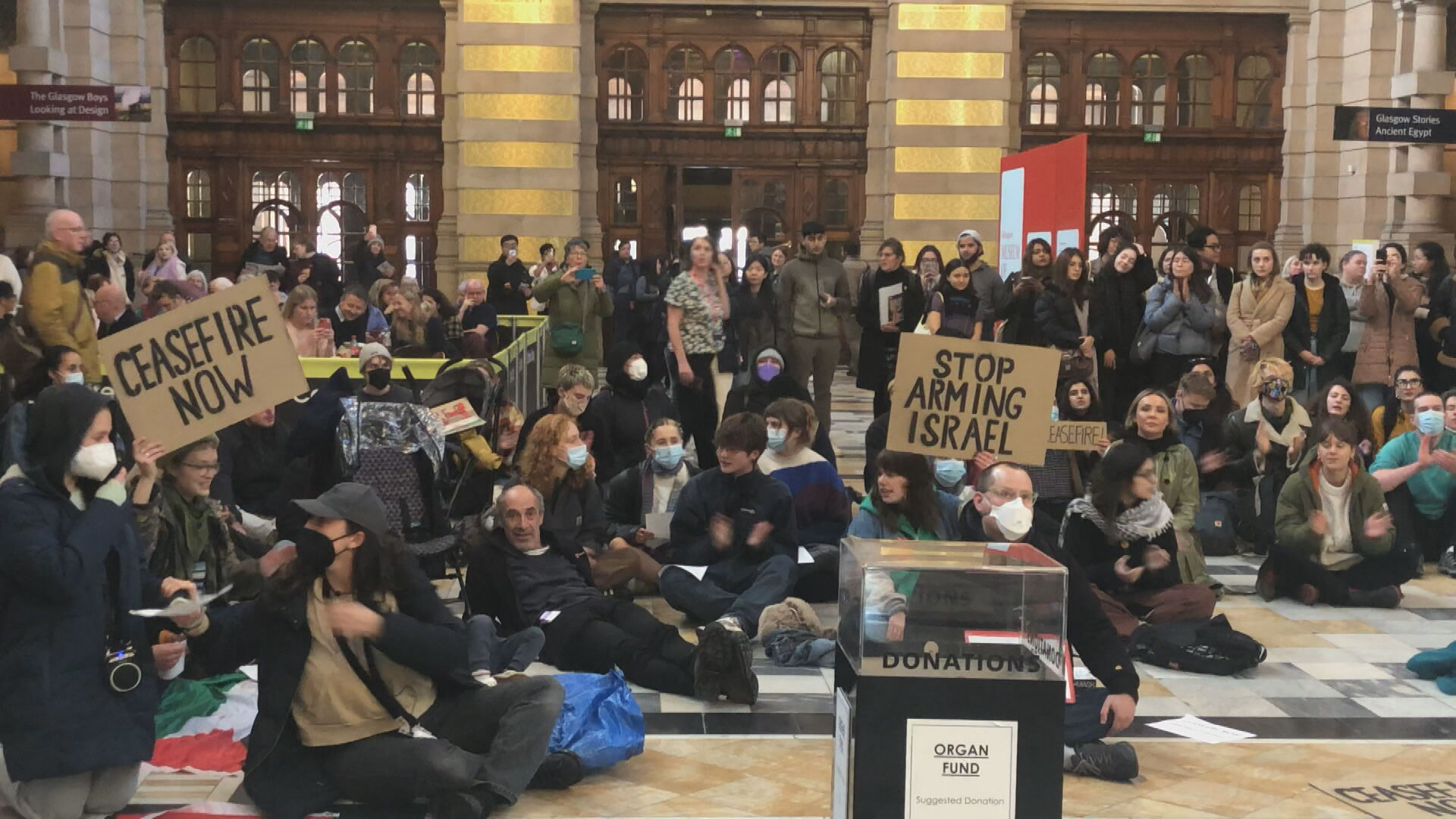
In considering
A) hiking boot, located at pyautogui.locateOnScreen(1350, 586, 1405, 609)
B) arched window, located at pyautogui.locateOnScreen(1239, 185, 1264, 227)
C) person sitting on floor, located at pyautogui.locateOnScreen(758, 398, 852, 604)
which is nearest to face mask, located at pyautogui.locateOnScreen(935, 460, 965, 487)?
person sitting on floor, located at pyautogui.locateOnScreen(758, 398, 852, 604)

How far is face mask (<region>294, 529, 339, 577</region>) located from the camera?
5.55 meters

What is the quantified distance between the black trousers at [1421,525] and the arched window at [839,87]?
494 inches

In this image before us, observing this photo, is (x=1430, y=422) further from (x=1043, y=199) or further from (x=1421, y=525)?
(x=1043, y=199)

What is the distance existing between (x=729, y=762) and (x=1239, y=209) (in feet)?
59.5

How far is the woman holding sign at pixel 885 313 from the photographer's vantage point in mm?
13594

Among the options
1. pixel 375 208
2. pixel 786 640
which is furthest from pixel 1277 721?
pixel 375 208

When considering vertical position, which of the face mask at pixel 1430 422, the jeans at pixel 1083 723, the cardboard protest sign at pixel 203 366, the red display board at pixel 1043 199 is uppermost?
the red display board at pixel 1043 199

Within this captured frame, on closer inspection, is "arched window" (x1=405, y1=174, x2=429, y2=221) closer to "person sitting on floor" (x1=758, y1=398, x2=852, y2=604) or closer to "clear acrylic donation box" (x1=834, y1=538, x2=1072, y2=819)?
"person sitting on floor" (x1=758, y1=398, x2=852, y2=604)

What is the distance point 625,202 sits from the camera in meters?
22.4

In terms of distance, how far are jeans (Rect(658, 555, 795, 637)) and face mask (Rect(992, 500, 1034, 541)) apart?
237 cm

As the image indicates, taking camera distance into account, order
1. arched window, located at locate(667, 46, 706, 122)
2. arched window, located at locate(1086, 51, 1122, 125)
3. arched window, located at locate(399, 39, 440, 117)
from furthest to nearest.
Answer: arched window, located at locate(1086, 51, 1122, 125), arched window, located at locate(667, 46, 706, 122), arched window, located at locate(399, 39, 440, 117)

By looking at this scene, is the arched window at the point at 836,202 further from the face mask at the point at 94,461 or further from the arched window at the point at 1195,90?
the face mask at the point at 94,461

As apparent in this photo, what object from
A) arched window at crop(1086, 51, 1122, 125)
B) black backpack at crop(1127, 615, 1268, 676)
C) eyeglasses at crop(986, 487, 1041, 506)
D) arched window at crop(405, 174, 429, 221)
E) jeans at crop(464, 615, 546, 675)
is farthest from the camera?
arched window at crop(1086, 51, 1122, 125)

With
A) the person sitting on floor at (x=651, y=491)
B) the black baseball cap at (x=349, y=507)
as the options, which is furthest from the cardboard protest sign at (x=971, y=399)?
the black baseball cap at (x=349, y=507)
